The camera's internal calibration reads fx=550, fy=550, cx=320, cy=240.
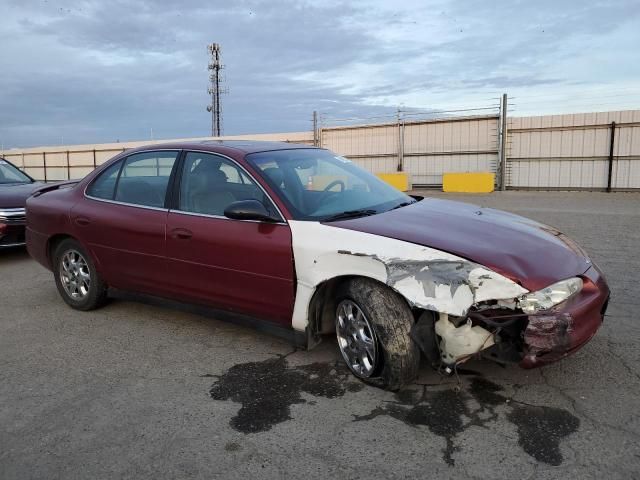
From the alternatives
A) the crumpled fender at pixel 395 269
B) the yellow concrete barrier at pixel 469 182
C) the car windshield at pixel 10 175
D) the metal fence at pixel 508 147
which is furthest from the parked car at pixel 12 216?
the metal fence at pixel 508 147

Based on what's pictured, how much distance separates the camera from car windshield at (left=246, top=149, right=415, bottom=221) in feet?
12.8

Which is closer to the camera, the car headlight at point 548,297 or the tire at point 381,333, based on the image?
the car headlight at point 548,297

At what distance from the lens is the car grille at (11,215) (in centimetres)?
768

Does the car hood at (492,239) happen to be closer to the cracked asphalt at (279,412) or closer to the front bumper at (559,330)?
the front bumper at (559,330)

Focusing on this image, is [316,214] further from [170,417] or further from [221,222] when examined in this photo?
[170,417]

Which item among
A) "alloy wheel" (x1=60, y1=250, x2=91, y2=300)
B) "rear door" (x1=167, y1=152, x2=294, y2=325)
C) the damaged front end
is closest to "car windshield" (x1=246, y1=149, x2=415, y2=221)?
"rear door" (x1=167, y1=152, x2=294, y2=325)

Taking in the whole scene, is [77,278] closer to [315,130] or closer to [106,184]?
[106,184]

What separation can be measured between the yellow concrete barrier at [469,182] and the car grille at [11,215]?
16.8 meters

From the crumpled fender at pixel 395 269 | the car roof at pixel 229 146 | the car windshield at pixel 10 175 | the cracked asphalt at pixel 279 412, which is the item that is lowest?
the cracked asphalt at pixel 279 412

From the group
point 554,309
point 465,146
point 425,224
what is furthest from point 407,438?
point 465,146

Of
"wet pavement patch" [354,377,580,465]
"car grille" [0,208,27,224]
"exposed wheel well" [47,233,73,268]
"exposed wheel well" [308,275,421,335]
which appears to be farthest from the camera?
"car grille" [0,208,27,224]

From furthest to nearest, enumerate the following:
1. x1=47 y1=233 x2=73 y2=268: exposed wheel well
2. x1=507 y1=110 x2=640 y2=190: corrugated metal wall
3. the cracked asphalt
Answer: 1. x1=507 y1=110 x2=640 y2=190: corrugated metal wall
2. x1=47 y1=233 x2=73 y2=268: exposed wheel well
3. the cracked asphalt

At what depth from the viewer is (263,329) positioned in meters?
3.97

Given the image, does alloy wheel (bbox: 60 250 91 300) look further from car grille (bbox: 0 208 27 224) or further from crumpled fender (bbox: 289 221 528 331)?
car grille (bbox: 0 208 27 224)
